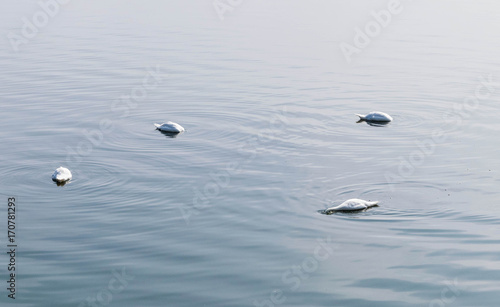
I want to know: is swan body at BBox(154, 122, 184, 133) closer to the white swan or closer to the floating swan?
the floating swan

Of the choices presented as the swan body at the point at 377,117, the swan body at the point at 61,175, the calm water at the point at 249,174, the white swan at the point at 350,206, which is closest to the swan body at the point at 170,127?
the calm water at the point at 249,174

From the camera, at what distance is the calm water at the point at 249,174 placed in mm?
14906

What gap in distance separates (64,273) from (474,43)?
36877 mm

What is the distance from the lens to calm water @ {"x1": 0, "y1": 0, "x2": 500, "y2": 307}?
14.9 m

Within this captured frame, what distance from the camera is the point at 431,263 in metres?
15.8

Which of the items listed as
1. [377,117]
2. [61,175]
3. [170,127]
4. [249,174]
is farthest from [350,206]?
[377,117]

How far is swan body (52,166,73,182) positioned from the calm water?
0.37 m

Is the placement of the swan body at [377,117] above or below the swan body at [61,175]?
above

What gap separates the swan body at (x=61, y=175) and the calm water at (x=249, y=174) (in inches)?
Result: 14.6

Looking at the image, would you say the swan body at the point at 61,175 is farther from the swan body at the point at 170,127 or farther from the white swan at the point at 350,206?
the white swan at the point at 350,206

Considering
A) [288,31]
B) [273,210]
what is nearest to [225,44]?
[288,31]

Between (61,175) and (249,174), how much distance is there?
5275mm

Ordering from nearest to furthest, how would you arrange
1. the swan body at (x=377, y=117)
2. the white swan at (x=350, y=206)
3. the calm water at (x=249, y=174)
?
the calm water at (x=249, y=174)
the white swan at (x=350, y=206)
the swan body at (x=377, y=117)

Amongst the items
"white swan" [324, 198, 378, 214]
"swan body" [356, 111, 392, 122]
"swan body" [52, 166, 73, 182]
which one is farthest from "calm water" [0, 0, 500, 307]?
"swan body" [356, 111, 392, 122]
